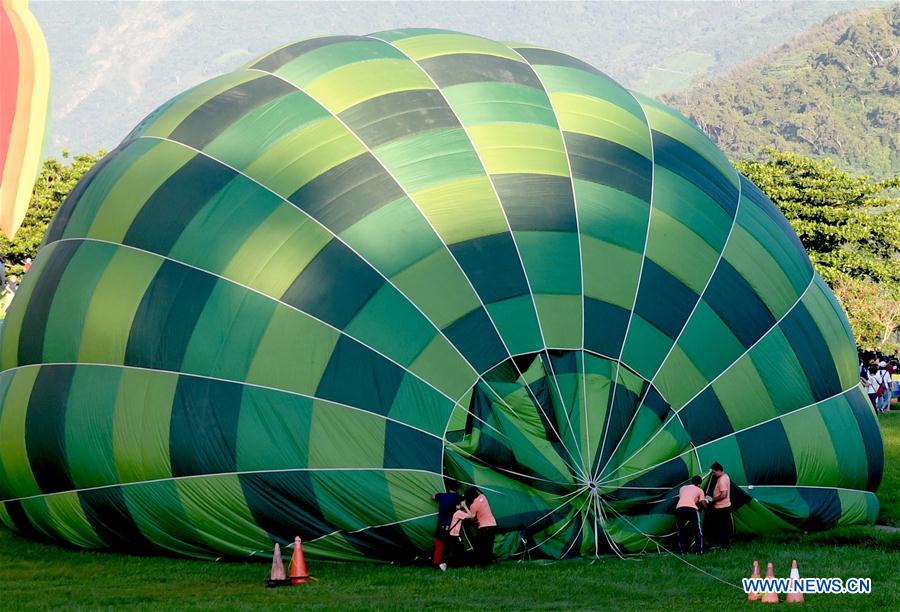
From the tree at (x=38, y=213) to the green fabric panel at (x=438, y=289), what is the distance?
39.0 metres

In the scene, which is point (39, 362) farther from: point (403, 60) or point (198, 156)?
point (403, 60)

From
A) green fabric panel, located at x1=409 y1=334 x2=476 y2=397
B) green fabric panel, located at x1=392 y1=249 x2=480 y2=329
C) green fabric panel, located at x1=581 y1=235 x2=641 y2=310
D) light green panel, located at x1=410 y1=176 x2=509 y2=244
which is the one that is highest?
light green panel, located at x1=410 y1=176 x2=509 y2=244

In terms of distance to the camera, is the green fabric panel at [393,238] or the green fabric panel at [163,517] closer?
the green fabric panel at [163,517]

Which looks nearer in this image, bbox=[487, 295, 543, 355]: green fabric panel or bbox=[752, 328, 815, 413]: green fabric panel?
bbox=[487, 295, 543, 355]: green fabric panel

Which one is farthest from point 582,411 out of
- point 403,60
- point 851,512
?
point 403,60

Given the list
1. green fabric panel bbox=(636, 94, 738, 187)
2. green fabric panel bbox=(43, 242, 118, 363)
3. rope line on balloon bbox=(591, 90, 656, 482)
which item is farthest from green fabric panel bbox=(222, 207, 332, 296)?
green fabric panel bbox=(636, 94, 738, 187)

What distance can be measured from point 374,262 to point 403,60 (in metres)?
2.71

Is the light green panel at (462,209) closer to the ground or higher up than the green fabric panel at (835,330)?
higher up

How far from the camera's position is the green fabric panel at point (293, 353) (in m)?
10.8

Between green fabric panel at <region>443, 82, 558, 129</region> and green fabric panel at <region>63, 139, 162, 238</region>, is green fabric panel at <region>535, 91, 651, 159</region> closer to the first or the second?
green fabric panel at <region>443, 82, 558, 129</region>

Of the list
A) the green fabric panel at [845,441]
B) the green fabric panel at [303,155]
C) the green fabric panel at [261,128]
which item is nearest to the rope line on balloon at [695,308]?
the green fabric panel at [845,441]

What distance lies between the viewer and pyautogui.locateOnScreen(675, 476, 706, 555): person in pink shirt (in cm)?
1091

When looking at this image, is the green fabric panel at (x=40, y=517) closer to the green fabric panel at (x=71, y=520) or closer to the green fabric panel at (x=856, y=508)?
the green fabric panel at (x=71, y=520)

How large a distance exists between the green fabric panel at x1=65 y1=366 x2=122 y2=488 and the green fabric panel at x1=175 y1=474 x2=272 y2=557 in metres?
0.82
